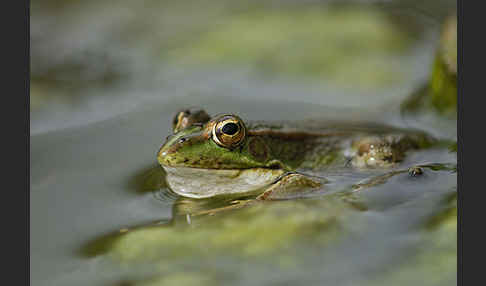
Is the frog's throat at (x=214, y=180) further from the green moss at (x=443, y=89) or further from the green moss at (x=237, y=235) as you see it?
the green moss at (x=443, y=89)

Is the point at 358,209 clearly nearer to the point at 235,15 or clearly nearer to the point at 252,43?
the point at 252,43

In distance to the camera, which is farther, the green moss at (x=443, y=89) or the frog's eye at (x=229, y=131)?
the green moss at (x=443, y=89)

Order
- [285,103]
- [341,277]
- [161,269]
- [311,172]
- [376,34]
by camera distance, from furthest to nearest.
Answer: [376,34], [285,103], [311,172], [161,269], [341,277]

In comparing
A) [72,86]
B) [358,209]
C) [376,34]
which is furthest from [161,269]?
[376,34]

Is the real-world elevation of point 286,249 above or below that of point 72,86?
below

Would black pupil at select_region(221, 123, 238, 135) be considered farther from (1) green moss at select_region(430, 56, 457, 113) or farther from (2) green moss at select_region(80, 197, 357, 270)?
(1) green moss at select_region(430, 56, 457, 113)

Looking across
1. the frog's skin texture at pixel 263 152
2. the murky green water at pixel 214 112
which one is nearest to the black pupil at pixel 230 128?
the frog's skin texture at pixel 263 152

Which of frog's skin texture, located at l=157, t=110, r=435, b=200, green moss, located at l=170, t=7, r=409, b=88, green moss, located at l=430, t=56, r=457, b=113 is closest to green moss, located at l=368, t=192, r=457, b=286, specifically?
frog's skin texture, located at l=157, t=110, r=435, b=200
